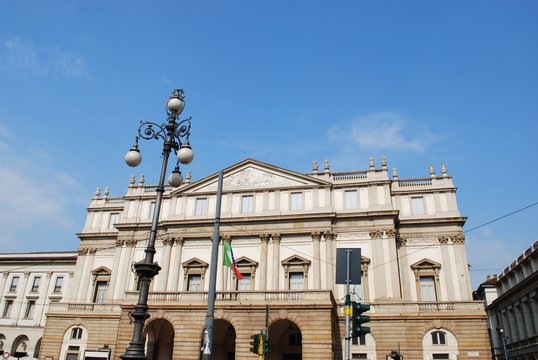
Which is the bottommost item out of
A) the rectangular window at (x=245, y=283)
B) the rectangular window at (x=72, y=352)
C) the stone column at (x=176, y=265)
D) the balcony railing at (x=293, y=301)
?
the rectangular window at (x=72, y=352)

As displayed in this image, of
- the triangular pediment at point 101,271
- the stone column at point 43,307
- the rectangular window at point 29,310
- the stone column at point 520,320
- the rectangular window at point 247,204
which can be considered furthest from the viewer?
the rectangular window at point 29,310

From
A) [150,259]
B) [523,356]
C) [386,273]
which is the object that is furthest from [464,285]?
[150,259]

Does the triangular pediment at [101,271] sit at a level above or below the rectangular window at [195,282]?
above

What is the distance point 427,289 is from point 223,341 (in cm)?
1585

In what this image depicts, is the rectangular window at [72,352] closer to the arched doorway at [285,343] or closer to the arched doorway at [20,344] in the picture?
the arched doorway at [20,344]

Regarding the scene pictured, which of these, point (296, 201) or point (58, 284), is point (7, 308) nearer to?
point (58, 284)

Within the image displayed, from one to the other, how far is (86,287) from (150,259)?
105ft

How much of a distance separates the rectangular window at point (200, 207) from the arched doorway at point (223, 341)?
10.0m

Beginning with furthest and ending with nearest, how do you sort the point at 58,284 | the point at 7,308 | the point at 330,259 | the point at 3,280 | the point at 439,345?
1. the point at 3,280
2. the point at 7,308
3. the point at 58,284
4. the point at 330,259
5. the point at 439,345

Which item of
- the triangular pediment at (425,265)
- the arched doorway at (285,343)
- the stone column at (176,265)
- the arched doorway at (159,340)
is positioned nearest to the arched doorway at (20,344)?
the arched doorway at (159,340)

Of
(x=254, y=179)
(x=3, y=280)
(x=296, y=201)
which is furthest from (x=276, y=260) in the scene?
(x=3, y=280)

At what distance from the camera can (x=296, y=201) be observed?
36.3 metres

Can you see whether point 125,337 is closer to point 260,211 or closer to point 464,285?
point 260,211

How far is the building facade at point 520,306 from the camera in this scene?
3556 cm
